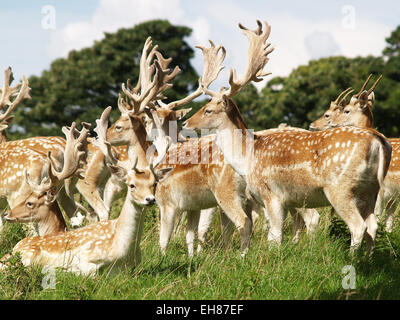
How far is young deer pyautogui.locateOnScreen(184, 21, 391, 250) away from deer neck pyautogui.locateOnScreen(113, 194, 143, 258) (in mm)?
1742

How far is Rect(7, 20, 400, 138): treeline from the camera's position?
26000 mm

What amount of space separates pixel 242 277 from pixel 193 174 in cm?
217

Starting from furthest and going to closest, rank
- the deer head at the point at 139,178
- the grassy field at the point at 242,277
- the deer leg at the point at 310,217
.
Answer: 1. the deer leg at the point at 310,217
2. the deer head at the point at 139,178
3. the grassy field at the point at 242,277

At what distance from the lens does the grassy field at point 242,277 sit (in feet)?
15.7

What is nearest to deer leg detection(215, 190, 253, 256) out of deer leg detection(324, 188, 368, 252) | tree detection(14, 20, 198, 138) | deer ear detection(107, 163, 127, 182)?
deer leg detection(324, 188, 368, 252)

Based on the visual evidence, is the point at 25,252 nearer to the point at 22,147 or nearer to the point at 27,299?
the point at 27,299

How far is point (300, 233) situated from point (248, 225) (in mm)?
756

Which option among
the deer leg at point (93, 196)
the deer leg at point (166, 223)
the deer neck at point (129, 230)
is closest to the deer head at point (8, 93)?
the deer leg at point (93, 196)

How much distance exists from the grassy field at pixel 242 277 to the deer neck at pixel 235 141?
117cm

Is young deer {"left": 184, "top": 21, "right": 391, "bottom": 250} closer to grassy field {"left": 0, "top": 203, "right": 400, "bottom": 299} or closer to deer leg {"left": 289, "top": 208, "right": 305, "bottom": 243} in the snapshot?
grassy field {"left": 0, "top": 203, "right": 400, "bottom": 299}

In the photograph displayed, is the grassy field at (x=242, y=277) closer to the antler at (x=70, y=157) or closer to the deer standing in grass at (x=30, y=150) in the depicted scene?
the antler at (x=70, y=157)
